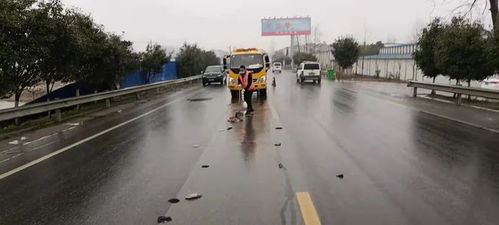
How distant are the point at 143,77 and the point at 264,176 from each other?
3018 centimetres

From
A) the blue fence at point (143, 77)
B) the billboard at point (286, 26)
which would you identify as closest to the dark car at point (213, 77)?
the blue fence at point (143, 77)

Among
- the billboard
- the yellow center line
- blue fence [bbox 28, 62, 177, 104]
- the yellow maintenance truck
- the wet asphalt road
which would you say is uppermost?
the billboard

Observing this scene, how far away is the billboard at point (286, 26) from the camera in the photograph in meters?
87.8

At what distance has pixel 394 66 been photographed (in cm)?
5041

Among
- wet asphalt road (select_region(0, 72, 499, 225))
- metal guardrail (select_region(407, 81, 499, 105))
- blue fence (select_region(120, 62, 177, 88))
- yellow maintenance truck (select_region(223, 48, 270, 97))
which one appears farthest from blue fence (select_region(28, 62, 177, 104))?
metal guardrail (select_region(407, 81, 499, 105))

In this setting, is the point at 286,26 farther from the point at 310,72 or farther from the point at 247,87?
the point at 247,87

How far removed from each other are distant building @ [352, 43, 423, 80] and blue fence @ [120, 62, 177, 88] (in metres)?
20.7

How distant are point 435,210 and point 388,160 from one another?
8.99ft

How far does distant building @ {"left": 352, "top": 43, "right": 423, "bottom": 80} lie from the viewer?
145ft

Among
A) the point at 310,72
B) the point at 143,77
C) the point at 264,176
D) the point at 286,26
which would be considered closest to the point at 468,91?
the point at 264,176

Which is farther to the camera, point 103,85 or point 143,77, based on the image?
point 143,77

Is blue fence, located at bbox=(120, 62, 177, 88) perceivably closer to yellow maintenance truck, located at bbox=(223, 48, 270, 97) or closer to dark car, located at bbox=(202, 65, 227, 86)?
dark car, located at bbox=(202, 65, 227, 86)

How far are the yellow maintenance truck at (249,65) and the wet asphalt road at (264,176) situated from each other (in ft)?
37.9

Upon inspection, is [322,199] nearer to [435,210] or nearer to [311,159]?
[435,210]
